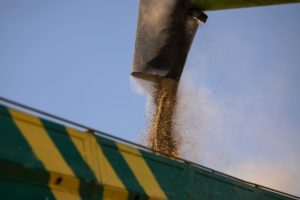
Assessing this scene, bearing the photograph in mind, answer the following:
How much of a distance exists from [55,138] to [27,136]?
0.70 ft

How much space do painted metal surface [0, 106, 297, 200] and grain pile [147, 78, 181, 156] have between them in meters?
1.83

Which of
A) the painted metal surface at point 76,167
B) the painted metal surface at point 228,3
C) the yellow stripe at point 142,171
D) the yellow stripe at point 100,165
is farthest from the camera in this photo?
the painted metal surface at point 228,3

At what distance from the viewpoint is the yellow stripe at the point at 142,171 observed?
3508mm

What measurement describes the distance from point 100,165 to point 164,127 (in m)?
2.87

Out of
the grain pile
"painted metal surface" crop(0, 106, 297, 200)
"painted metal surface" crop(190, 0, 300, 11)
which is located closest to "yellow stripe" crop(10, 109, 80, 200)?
"painted metal surface" crop(0, 106, 297, 200)

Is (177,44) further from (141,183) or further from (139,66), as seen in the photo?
(141,183)

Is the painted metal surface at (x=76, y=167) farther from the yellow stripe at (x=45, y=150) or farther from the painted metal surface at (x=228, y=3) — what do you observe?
the painted metal surface at (x=228, y=3)

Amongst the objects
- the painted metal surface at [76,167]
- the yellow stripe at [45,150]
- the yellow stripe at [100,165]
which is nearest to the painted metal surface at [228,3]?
the painted metal surface at [76,167]

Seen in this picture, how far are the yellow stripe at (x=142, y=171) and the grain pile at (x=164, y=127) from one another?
6.59 ft

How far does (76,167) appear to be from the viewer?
3.10 metres

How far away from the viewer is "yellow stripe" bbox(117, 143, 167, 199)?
11.5 ft

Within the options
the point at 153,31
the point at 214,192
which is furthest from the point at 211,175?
the point at 153,31

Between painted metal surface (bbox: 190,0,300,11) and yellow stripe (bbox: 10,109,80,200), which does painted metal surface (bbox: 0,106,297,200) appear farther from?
painted metal surface (bbox: 190,0,300,11)

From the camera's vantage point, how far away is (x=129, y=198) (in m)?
3.36
